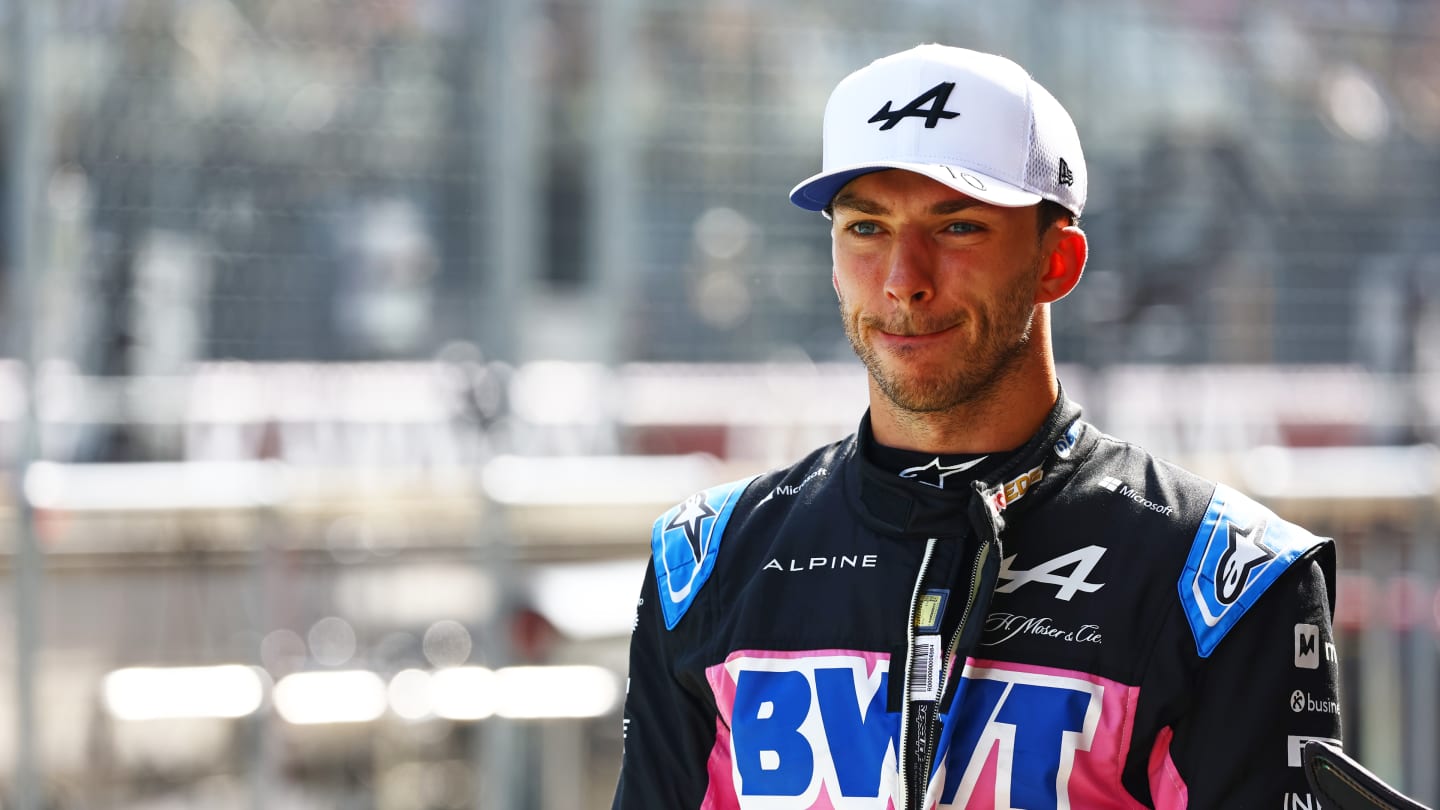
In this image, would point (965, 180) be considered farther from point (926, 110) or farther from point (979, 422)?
point (979, 422)

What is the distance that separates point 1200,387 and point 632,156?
6.91 feet

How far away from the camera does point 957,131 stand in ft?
5.81

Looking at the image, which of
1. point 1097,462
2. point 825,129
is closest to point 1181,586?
point 1097,462

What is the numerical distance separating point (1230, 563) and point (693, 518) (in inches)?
25.9

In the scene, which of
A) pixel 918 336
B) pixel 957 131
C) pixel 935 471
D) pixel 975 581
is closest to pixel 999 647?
pixel 975 581

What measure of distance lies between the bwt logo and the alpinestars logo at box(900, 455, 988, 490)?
22cm

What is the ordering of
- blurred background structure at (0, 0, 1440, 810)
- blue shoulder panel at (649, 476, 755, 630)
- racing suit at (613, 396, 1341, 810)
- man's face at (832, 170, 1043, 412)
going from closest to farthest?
1. racing suit at (613, 396, 1341, 810)
2. man's face at (832, 170, 1043, 412)
3. blue shoulder panel at (649, 476, 755, 630)
4. blurred background structure at (0, 0, 1440, 810)

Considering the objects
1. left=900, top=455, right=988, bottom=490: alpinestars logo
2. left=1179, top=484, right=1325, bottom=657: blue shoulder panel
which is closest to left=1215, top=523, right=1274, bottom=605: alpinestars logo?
left=1179, top=484, right=1325, bottom=657: blue shoulder panel

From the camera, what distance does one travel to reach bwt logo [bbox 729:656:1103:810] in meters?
1.69

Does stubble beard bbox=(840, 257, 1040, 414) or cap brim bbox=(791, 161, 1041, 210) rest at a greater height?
cap brim bbox=(791, 161, 1041, 210)

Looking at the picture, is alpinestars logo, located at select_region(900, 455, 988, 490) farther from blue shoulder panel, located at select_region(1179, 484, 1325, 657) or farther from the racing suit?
blue shoulder panel, located at select_region(1179, 484, 1325, 657)

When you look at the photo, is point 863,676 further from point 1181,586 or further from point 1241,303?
point 1241,303

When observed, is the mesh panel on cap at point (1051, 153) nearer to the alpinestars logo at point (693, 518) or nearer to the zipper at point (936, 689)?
the zipper at point (936, 689)

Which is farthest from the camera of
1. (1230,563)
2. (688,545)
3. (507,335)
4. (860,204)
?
(507,335)
